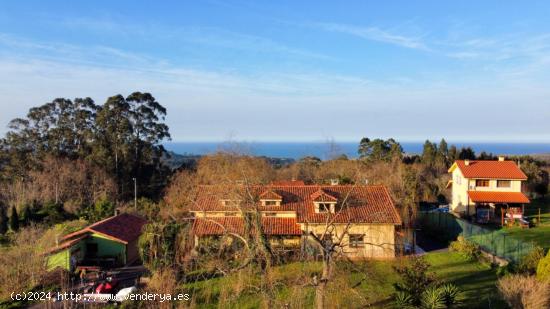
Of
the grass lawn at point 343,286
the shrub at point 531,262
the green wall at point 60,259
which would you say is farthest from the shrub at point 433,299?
the green wall at point 60,259

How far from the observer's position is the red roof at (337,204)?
889 inches

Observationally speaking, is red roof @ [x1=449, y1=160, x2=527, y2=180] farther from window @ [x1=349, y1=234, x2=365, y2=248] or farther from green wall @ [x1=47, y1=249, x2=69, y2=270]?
green wall @ [x1=47, y1=249, x2=69, y2=270]

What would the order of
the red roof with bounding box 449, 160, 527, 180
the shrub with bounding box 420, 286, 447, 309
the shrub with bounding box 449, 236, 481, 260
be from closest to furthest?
the shrub with bounding box 420, 286, 447, 309, the shrub with bounding box 449, 236, 481, 260, the red roof with bounding box 449, 160, 527, 180

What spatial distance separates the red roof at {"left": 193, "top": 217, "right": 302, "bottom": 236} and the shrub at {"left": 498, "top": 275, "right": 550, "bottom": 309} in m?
11.3

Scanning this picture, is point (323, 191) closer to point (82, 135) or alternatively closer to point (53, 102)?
point (82, 135)

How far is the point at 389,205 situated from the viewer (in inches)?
941

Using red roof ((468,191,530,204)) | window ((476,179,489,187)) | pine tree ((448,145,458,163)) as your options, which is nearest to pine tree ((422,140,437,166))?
pine tree ((448,145,458,163))

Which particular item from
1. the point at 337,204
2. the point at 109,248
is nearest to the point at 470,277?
the point at 337,204

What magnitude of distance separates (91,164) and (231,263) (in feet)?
86.4

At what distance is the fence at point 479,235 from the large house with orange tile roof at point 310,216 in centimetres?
437

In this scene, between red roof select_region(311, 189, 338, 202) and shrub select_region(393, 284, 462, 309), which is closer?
shrub select_region(393, 284, 462, 309)

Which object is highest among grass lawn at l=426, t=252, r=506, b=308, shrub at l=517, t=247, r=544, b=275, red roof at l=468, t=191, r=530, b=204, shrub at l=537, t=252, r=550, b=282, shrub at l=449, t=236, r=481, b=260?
red roof at l=468, t=191, r=530, b=204

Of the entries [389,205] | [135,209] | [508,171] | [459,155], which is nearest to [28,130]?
[135,209]

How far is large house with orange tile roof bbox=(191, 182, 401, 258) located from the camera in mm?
22188
